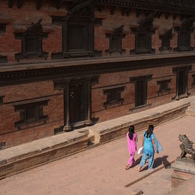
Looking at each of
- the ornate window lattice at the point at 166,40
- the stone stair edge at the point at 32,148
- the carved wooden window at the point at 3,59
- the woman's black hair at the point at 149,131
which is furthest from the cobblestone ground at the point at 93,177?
the ornate window lattice at the point at 166,40

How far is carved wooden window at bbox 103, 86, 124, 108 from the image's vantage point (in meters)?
19.0

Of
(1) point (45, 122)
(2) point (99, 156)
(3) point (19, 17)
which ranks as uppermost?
(3) point (19, 17)

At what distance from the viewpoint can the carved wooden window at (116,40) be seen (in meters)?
18.8

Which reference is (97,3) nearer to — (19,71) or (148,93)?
(19,71)

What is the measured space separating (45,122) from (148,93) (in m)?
8.50

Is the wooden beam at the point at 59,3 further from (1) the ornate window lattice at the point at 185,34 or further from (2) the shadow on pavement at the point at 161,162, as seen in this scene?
(1) the ornate window lattice at the point at 185,34

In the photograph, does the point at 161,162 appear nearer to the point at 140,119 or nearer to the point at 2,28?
the point at 140,119

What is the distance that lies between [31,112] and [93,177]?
4392mm

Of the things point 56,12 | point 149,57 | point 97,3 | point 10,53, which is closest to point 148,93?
point 149,57

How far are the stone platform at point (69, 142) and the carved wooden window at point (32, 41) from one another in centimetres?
374

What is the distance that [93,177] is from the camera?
12688 mm

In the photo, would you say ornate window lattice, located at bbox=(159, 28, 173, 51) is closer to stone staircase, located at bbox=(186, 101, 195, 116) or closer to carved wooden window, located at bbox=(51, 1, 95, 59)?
stone staircase, located at bbox=(186, 101, 195, 116)

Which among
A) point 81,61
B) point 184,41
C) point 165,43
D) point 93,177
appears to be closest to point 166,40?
point 165,43

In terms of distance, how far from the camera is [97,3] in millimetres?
17266
